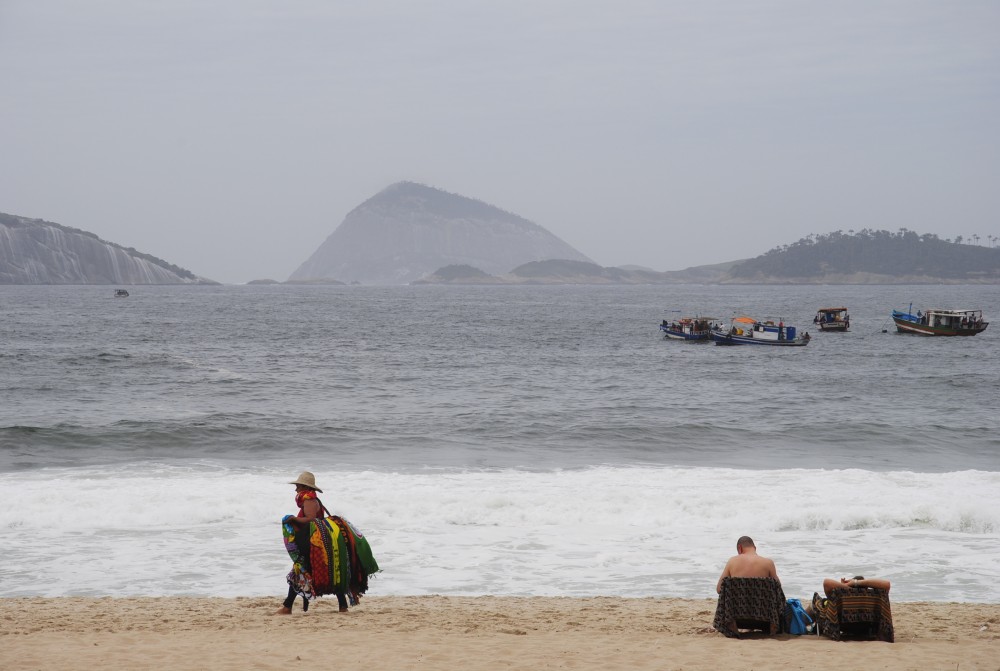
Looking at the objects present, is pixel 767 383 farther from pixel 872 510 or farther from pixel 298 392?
pixel 872 510

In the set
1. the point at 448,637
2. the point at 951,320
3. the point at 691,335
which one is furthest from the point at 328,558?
the point at 951,320

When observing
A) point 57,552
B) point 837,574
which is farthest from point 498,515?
point 57,552

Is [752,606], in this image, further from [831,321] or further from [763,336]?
[831,321]

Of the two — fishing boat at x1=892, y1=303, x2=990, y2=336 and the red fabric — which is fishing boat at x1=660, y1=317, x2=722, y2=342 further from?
the red fabric

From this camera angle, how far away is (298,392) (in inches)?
1473

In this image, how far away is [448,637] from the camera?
10.5 meters

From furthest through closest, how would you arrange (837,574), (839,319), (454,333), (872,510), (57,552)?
Result: (839,319), (454,333), (872,510), (57,552), (837,574)

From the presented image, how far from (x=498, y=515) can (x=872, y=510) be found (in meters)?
6.70

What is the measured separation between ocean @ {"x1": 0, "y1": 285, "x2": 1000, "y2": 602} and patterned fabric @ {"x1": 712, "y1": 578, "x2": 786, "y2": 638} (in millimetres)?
2760

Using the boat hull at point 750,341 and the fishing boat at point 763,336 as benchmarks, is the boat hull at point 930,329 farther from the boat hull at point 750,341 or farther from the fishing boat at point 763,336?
the boat hull at point 750,341

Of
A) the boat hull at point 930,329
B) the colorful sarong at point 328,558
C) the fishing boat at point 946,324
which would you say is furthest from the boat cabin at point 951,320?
the colorful sarong at point 328,558

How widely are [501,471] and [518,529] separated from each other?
213 inches

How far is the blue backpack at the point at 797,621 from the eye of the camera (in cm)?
1055

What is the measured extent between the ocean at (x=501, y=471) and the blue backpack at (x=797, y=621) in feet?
8.57
